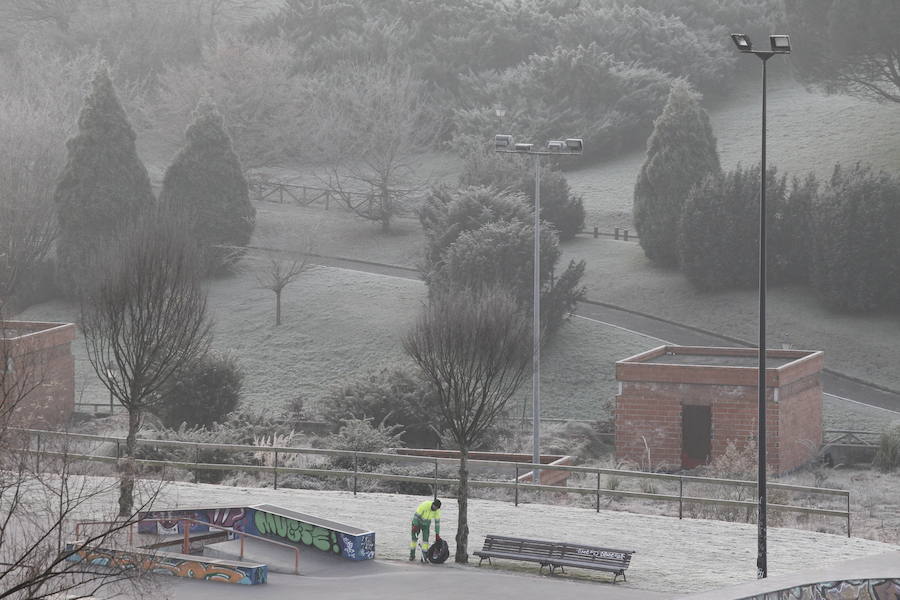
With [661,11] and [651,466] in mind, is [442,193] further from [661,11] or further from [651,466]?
[661,11]

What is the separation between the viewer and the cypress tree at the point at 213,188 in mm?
52906

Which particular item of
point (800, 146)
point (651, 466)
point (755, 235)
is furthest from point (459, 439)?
point (800, 146)

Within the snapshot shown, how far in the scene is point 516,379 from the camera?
2303cm

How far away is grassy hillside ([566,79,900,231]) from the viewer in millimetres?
64438

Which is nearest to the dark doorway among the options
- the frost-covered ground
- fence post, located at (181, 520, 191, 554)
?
the frost-covered ground

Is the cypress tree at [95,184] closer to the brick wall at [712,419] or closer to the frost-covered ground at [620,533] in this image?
the brick wall at [712,419]

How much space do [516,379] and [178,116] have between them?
169 ft

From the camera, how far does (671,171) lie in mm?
56469

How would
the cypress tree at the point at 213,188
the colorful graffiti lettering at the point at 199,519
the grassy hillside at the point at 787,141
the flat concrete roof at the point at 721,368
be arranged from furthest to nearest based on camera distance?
1. the grassy hillside at the point at 787,141
2. the cypress tree at the point at 213,188
3. the flat concrete roof at the point at 721,368
4. the colorful graffiti lettering at the point at 199,519

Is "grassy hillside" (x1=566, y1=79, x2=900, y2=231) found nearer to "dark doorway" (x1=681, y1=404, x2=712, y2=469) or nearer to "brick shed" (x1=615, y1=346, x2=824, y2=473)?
"brick shed" (x1=615, y1=346, x2=824, y2=473)

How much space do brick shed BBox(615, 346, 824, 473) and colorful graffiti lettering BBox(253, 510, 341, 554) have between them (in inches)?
596

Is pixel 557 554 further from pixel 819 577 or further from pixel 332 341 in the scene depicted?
pixel 332 341

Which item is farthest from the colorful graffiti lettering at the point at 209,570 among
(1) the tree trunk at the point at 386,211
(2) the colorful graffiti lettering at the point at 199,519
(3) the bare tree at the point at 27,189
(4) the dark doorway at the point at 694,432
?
(1) the tree trunk at the point at 386,211

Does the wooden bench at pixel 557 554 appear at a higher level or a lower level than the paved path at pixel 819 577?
lower
